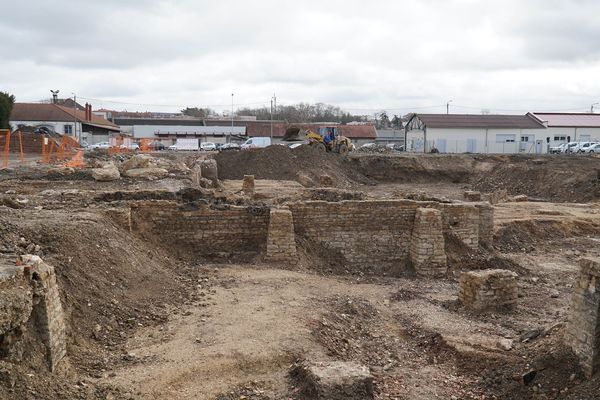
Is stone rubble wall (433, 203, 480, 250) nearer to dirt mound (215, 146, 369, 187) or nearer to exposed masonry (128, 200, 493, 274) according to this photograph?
exposed masonry (128, 200, 493, 274)

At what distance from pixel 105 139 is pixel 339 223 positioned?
4692 cm

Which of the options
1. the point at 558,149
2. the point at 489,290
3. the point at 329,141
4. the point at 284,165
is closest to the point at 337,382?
the point at 489,290

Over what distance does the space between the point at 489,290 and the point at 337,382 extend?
4395mm

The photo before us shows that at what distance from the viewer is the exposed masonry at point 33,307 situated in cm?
447

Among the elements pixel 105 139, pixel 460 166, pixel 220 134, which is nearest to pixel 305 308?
pixel 460 166

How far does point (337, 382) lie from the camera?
5176 mm

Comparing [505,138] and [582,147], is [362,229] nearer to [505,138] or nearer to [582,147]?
[582,147]

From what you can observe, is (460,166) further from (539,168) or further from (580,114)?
(580,114)

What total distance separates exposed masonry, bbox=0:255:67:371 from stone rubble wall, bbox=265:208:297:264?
5113 millimetres

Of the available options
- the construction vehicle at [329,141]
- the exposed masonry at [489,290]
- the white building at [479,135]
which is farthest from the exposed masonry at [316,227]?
the white building at [479,135]

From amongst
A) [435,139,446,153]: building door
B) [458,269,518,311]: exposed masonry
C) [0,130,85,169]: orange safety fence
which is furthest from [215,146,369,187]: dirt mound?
[458,269,518,311]: exposed masonry

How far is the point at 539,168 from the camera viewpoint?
97.3 feet

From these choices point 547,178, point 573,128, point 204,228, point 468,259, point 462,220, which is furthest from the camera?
point 573,128

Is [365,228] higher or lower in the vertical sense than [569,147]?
lower
